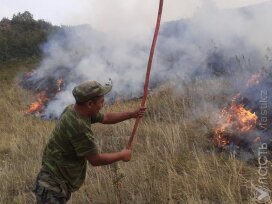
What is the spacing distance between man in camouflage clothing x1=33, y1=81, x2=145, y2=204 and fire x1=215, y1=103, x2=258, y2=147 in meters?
2.25

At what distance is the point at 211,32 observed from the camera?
37.9 ft

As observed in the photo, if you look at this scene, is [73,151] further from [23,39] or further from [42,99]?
[23,39]

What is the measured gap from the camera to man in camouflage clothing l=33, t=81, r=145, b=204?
3.44m

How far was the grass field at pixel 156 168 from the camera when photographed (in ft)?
14.1

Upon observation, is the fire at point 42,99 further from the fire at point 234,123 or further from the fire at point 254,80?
the fire at point 234,123

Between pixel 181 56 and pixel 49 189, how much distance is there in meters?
8.90

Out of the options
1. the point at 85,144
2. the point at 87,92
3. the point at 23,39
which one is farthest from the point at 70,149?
the point at 23,39

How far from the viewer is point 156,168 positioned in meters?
4.93

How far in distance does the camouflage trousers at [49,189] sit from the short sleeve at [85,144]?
39cm

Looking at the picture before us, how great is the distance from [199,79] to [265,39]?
1.72 meters

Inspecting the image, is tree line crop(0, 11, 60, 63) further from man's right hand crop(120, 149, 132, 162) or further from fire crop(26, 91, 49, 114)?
man's right hand crop(120, 149, 132, 162)

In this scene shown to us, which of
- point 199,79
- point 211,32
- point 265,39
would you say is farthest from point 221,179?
point 211,32

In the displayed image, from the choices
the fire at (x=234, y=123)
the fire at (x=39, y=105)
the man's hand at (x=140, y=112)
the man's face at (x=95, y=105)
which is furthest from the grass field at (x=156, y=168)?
the fire at (x=39, y=105)

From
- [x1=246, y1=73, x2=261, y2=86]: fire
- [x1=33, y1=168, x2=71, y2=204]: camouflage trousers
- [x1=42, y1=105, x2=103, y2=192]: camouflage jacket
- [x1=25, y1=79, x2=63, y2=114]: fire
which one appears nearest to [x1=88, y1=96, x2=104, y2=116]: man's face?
[x1=42, y1=105, x2=103, y2=192]: camouflage jacket
